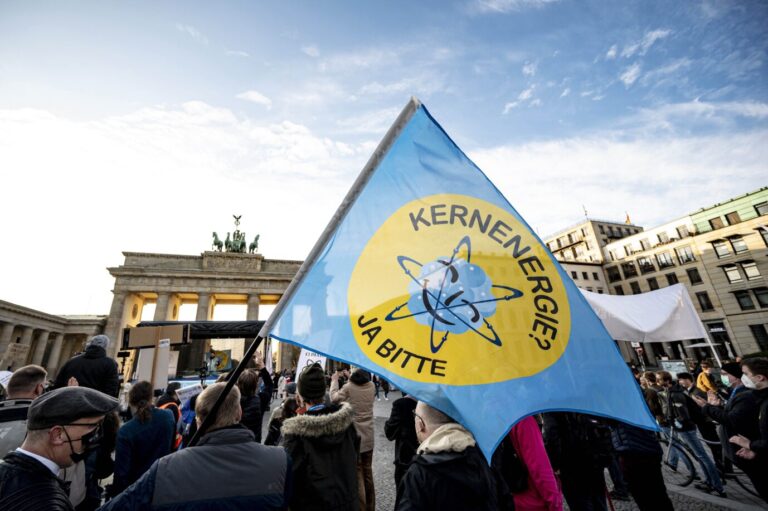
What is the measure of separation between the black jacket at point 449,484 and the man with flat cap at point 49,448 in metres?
1.60

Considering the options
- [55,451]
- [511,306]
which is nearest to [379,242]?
[511,306]

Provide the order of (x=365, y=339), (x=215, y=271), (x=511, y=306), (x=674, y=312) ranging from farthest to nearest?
(x=215, y=271) → (x=674, y=312) → (x=511, y=306) → (x=365, y=339)

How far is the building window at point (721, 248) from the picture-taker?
116ft

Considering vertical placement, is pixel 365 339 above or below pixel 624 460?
above

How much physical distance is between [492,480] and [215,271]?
4486 centimetres

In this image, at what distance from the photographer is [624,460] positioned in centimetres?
374

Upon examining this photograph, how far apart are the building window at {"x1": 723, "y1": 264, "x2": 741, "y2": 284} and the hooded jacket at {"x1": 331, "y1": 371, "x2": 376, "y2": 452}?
4736 cm

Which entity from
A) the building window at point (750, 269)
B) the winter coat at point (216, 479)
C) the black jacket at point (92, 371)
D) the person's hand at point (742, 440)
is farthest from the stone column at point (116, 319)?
the building window at point (750, 269)

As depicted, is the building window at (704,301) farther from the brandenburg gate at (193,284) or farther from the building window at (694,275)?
the brandenburg gate at (193,284)

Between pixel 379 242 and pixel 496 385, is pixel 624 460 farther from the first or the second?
pixel 379 242

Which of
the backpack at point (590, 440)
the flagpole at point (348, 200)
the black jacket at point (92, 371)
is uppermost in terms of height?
the flagpole at point (348, 200)

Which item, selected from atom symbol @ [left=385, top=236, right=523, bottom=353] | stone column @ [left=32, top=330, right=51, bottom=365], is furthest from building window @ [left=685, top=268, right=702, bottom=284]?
stone column @ [left=32, top=330, right=51, bottom=365]

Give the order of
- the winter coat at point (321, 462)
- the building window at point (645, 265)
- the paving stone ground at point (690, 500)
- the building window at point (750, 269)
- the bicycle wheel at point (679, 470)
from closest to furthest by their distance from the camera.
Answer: the winter coat at point (321, 462) → the paving stone ground at point (690, 500) → the bicycle wheel at point (679, 470) → the building window at point (750, 269) → the building window at point (645, 265)

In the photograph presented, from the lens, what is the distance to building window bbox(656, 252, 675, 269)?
132 feet
